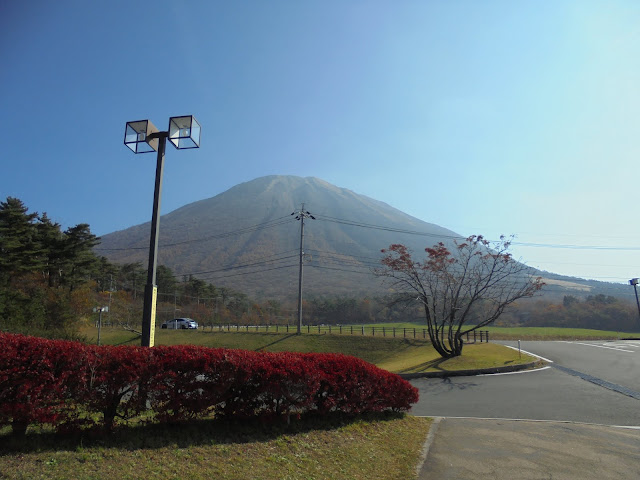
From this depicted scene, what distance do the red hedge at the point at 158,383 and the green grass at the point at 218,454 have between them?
205 mm

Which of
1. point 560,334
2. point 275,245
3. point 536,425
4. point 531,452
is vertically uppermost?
point 275,245

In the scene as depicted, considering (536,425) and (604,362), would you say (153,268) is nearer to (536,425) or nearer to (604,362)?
(536,425)

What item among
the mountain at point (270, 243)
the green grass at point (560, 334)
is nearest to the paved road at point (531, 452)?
the green grass at point (560, 334)

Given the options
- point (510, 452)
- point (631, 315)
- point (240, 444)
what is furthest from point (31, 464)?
point (631, 315)

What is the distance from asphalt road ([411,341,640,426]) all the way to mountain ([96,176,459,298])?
85.8m

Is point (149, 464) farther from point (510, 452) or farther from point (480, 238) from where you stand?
point (480, 238)

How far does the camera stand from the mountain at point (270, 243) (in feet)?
392

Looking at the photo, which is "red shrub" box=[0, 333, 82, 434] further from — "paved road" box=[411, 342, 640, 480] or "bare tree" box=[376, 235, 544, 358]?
"bare tree" box=[376, 235, 544, 358]

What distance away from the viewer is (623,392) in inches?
412

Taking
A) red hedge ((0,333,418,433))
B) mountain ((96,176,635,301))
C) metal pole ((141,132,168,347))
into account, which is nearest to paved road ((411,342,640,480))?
red hedge ((0,333,418,433))

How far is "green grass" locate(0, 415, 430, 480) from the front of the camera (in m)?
3.81

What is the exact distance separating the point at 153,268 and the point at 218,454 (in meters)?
3.25

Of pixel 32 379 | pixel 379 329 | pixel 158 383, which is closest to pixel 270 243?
pixel 379 329

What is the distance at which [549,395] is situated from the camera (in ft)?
33.6
